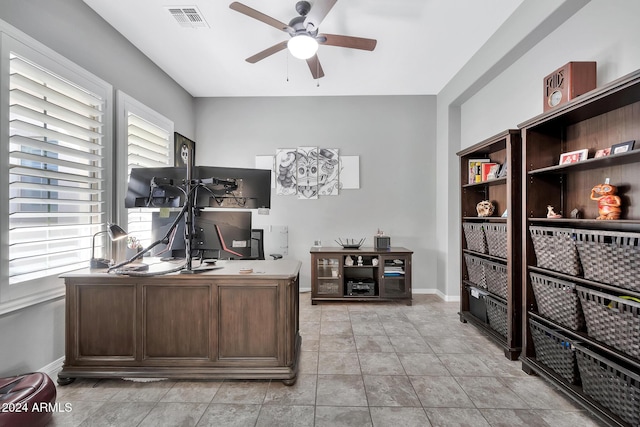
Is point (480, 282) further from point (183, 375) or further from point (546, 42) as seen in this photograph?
point (183, 375)

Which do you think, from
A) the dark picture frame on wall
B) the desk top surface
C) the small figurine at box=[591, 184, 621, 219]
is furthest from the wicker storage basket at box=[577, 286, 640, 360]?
the dark picture frame on wall

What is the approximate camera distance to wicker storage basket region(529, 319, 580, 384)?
190cm

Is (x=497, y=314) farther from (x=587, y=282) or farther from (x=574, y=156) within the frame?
(x=574, y=156)

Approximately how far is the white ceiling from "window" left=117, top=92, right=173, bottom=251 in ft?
2.33

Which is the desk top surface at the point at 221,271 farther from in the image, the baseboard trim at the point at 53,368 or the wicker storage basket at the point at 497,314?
the wicker storage basket at the point at 497,314

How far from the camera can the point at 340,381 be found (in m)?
2.17

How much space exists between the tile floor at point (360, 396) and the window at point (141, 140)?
1588mm

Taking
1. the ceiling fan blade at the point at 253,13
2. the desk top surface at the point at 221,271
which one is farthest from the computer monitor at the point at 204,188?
the ceiling fan blade at the point at 253,13

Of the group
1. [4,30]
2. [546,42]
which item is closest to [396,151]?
[546,42]

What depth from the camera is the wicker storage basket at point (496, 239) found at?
2580 mm

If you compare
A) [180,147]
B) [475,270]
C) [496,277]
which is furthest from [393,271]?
[180,147]

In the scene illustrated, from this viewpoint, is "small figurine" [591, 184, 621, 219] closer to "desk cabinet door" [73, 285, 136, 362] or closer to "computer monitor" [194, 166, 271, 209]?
"computer monitor" [194, 166, 271, 209]

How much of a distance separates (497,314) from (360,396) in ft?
5.29

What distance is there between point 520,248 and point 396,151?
250 centimetres
